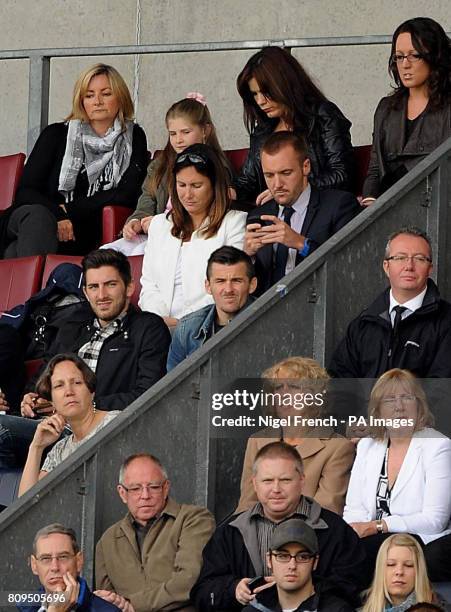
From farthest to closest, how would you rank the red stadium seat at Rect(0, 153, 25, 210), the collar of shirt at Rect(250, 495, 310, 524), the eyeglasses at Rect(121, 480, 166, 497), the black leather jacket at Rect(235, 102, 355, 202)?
the red stadium seat at Rect(0, 153, 25, 210) → the black leather jacket at Rect(235, 102, 355, 202) → the eyeglasses at Rect(121, 480, 166, 497) → the collar of shirt at Rect(250, 495, 310, 524)

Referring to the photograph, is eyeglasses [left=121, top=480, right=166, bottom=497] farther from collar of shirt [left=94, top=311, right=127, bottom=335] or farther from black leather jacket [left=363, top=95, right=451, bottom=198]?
black leather jacket [left=363, top=95, right=451, bottom=198]

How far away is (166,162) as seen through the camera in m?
9.50

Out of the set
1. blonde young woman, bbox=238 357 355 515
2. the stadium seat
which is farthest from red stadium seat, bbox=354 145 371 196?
blonde young woman, bbox=238 357 355 515

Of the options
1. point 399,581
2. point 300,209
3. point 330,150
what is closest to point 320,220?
point 300,209

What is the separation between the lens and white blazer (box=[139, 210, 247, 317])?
8.63 metres

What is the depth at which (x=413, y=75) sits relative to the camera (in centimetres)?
862

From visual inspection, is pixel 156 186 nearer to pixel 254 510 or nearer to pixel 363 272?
pixel 363 272

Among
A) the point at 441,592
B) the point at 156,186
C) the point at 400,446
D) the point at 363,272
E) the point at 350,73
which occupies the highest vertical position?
the point at 350,73

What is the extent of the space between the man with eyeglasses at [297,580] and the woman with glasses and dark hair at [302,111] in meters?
2.52

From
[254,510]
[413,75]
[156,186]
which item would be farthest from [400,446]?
[156,186]

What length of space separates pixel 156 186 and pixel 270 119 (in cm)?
70

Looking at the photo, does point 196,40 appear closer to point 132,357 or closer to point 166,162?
point 166,162

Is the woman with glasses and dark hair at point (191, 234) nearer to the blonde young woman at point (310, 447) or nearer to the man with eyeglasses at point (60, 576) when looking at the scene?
the blonde young woman at point (310, 447)

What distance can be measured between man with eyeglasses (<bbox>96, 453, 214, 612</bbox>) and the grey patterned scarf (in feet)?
10.2
